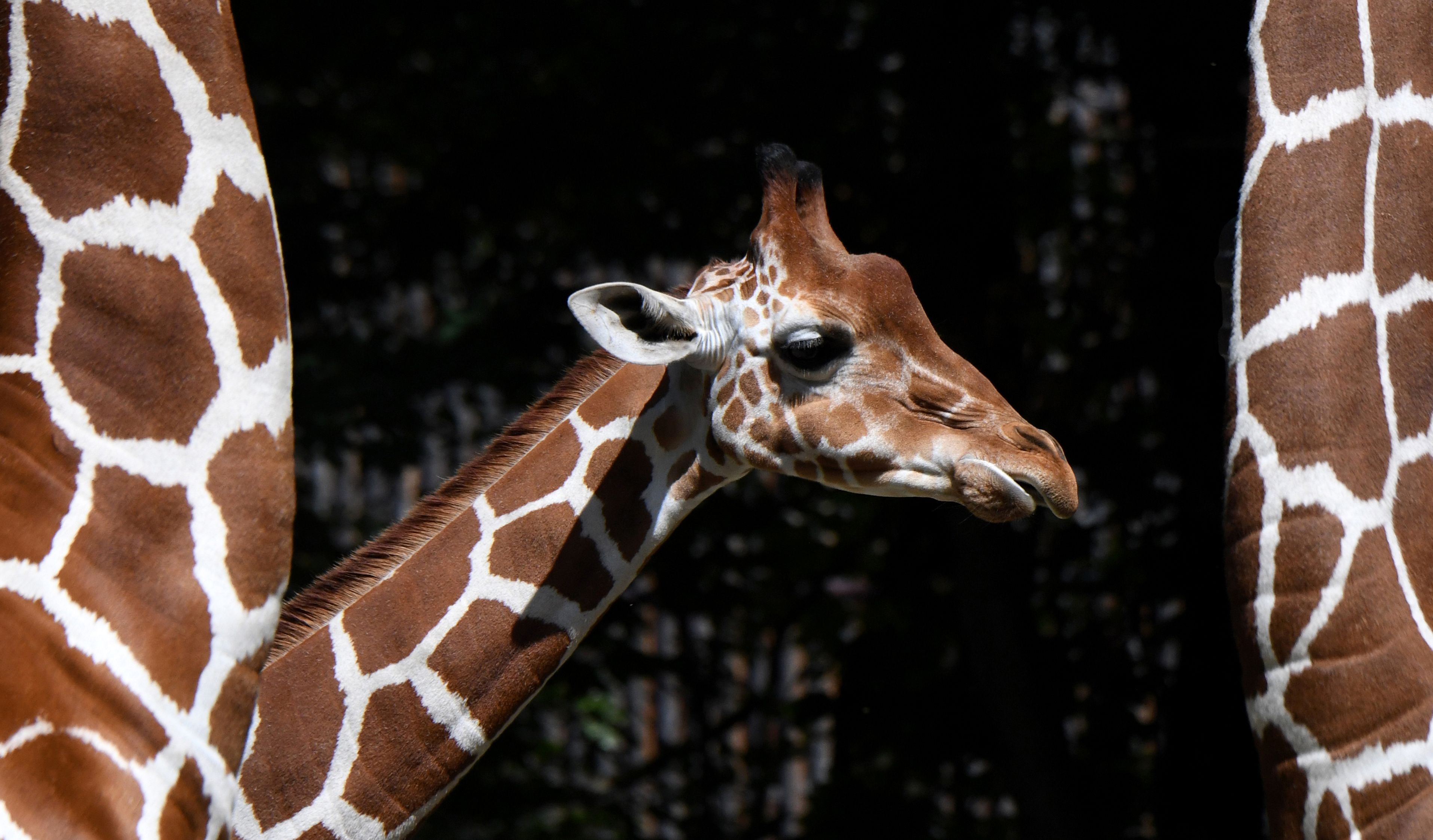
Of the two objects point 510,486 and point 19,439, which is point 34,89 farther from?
point 510,486

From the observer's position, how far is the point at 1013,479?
100 inches

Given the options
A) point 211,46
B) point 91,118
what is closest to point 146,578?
point 91,118

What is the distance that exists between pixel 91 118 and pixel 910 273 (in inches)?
120

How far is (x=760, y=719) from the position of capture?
4953 millimetres

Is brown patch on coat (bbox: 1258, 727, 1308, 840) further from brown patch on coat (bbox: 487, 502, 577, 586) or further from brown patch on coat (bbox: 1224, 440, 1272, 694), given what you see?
brown patch on coat (bbox: 487, 502, 577, 586)

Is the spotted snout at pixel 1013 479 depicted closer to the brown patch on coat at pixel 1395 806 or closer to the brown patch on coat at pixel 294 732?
the brown patch on coat at pixel 1395 806

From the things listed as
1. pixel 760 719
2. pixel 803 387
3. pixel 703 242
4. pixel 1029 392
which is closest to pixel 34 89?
pixel 803 387

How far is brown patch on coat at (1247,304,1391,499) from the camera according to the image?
163 cm

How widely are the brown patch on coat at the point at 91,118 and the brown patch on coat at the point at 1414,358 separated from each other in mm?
1480

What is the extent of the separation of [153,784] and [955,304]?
10.4 feet

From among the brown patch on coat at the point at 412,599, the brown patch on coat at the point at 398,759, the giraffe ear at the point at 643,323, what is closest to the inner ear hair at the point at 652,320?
the giraffe ear at the point at 643,323

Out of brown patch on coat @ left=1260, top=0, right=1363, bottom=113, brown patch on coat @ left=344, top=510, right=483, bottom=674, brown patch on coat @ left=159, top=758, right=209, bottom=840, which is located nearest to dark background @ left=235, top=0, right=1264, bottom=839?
brown patch on coat @ left=344, top=510, right=483, bottom=674

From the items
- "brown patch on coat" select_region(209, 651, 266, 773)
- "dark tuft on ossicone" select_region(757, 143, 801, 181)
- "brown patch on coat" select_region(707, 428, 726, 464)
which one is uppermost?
"dark tuft on ossicone" select_region(757, 143, 801, 181)

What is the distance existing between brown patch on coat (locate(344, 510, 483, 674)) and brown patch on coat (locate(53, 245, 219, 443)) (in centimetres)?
112
